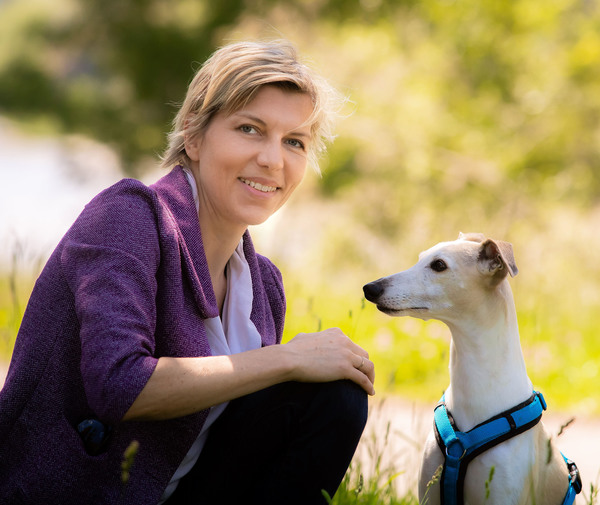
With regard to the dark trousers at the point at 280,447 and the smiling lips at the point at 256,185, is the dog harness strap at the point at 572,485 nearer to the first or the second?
the dark trousers at the point at 280,447

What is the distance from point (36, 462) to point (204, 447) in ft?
1.56

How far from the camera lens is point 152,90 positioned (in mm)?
8578

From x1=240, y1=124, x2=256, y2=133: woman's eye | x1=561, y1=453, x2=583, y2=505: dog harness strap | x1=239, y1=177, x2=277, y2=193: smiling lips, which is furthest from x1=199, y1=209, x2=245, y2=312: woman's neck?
x1=561, y1=453, x2=583, y2=505: dog harness strap

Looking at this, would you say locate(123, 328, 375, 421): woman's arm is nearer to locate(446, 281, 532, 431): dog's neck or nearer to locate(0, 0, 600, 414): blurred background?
locate(446, 281, 532, 431): dog's neck

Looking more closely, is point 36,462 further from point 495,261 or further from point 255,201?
point 495,261

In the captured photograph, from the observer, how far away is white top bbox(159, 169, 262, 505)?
1.98 m

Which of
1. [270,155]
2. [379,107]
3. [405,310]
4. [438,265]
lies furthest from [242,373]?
[379,107]

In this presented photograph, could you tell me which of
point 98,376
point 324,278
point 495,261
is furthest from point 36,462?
point 324,278

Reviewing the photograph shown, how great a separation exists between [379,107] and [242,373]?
693 centimetres

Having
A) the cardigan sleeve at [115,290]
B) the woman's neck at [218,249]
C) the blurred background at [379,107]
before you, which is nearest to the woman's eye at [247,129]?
the woman's neck at [218,249]

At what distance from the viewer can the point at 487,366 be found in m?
2.27

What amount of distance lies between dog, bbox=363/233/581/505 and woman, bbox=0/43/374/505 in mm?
446

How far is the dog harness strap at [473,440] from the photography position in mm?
2150

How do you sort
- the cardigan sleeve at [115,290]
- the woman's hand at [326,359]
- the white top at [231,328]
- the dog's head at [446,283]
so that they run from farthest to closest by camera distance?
the dog's head at [446,283] < the white top at [231,328] < the woman's hand at [326,359] < the cardigan sleeve at [115,290]
